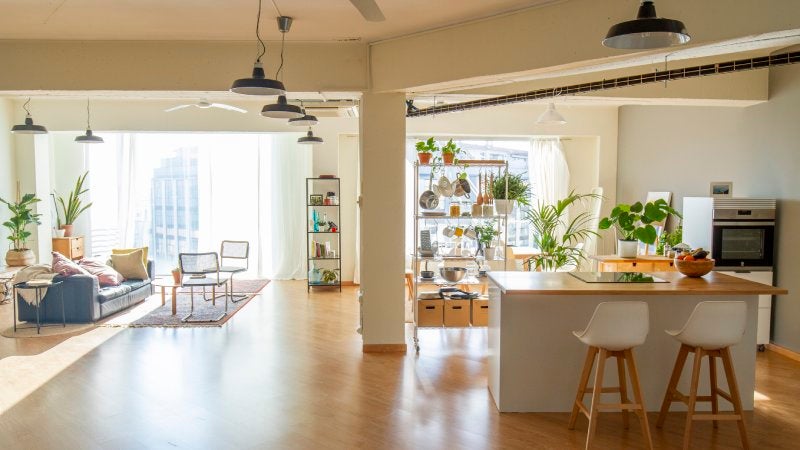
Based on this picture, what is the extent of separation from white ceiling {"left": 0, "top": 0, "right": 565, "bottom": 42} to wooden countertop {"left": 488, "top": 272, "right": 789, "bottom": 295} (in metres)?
2.10

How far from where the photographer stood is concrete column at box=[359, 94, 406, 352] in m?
5.60

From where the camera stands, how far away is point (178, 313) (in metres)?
7.38

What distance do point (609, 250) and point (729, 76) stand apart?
408 cm

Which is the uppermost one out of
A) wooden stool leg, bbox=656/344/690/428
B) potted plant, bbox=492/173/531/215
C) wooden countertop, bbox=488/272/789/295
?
potted plant, bbox=492/173/531/215

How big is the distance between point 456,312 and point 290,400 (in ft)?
6.62

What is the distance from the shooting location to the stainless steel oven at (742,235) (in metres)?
5.60

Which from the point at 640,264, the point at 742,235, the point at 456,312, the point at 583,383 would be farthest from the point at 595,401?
the point at 640,264

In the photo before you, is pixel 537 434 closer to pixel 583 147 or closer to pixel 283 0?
pixel 283 0

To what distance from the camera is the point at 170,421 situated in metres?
3.98

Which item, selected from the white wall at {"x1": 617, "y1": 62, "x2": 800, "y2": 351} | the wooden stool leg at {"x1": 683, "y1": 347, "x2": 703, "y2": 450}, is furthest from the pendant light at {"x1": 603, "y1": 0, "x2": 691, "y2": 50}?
the white wall at {"x1": 617, "y1": 62, "x2": 800, "y2": 351}

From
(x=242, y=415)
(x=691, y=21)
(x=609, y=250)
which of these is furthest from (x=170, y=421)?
(x=609, y=250)

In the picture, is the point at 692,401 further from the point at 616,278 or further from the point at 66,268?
the point at 66,268

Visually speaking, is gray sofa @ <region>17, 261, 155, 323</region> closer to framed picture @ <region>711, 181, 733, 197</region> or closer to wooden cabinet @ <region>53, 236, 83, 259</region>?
wooden cabinet @ <region>53, 236, 83, 259</region>

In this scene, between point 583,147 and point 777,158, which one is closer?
point 777,158
